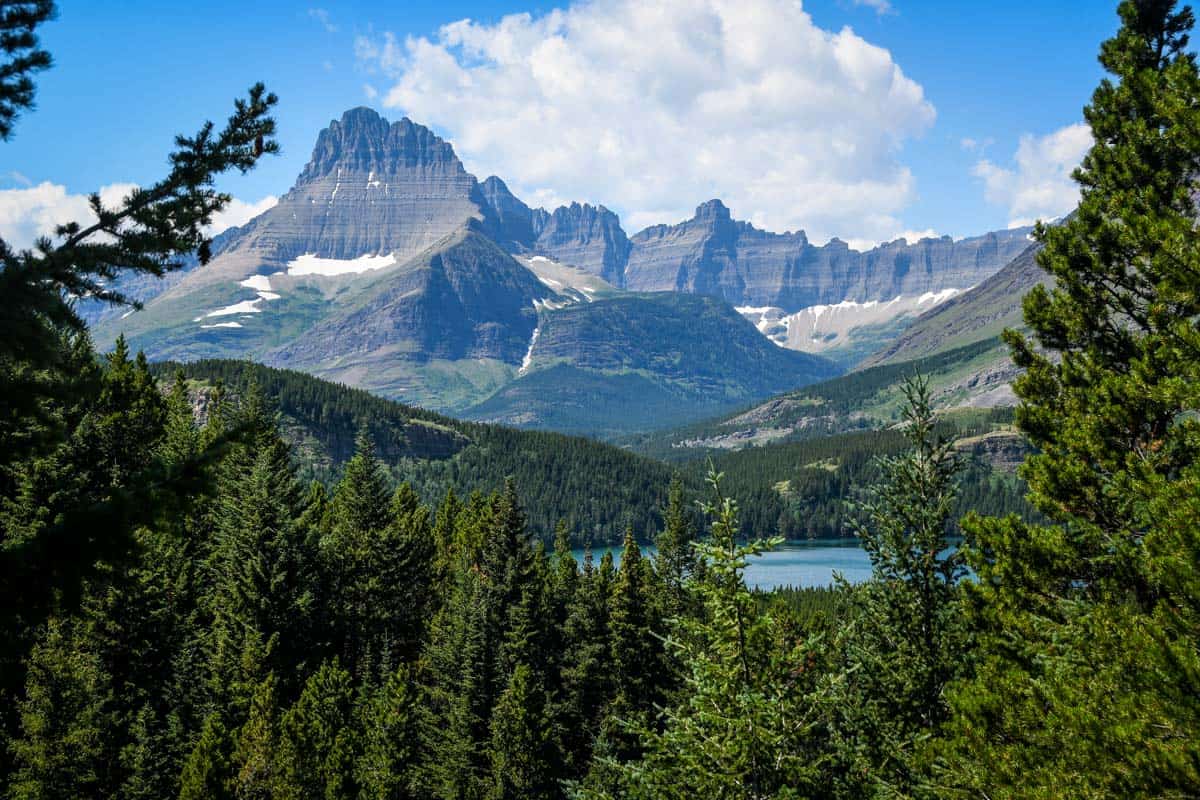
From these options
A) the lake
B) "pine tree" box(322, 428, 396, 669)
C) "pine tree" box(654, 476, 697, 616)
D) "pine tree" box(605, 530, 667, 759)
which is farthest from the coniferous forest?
the lake

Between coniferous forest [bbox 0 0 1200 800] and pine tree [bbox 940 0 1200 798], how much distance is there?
0.07 metres

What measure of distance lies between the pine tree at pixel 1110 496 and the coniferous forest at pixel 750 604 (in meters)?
0.07

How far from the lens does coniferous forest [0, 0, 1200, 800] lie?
8.52 m

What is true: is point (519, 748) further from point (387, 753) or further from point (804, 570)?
point (804, 570)

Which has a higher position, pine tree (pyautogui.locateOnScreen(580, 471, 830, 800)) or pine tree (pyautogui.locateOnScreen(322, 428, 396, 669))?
pine tree (pyautogui.locateOnScreen(580, 471, 830, 800))

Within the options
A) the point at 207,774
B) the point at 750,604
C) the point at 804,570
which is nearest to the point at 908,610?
the point at 750,604

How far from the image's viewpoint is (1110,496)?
16.2 meters

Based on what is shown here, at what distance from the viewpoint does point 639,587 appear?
174 feet

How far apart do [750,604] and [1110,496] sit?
8788mm

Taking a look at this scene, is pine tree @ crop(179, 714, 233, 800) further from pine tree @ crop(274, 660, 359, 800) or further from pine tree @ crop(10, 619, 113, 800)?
pine tree @ crop(10, 619, 113, 800)

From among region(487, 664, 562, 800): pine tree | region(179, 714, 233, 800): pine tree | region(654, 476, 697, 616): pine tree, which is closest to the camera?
region(179, 714, 233, 800): pine tree

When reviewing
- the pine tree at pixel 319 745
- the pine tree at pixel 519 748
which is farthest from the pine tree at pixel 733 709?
the pine tree at pixel 519 748

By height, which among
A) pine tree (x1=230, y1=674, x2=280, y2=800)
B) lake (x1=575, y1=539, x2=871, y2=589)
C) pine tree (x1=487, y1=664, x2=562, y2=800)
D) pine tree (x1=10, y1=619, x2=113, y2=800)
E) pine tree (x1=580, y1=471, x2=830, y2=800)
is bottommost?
lake (x1=575, y1=539, x2=871, y2=589)

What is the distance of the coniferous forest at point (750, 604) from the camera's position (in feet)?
27.9
